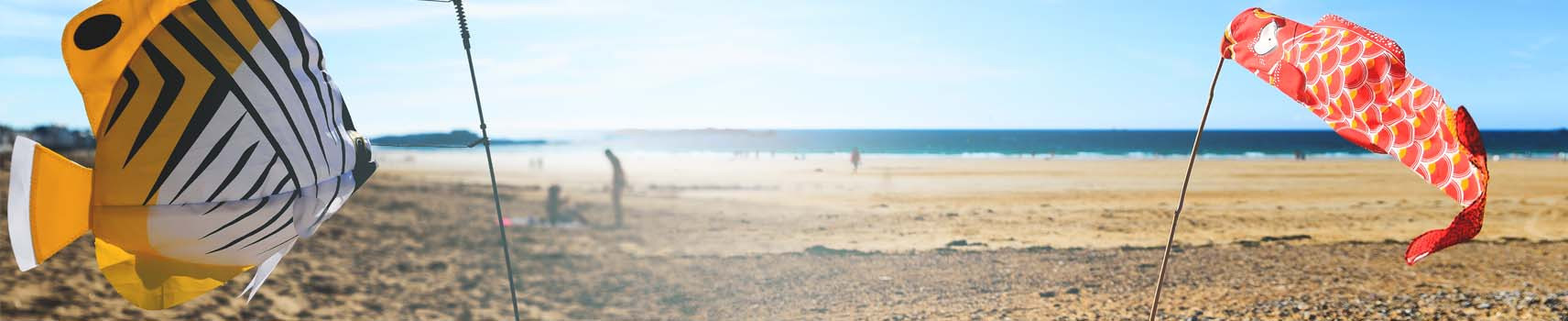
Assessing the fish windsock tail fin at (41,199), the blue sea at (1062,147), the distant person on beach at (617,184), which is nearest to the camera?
the fish windsock tail fin at (41,199)

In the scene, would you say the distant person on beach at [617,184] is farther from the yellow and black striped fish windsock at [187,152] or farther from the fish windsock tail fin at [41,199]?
the fish windsock tail fin at [41,199]

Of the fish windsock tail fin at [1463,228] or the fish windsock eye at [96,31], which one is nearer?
the fish windsock eye at [96,31]

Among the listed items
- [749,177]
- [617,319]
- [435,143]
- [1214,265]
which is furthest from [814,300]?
[749,177]

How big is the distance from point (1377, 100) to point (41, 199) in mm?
4001

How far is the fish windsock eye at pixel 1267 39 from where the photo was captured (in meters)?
3.39

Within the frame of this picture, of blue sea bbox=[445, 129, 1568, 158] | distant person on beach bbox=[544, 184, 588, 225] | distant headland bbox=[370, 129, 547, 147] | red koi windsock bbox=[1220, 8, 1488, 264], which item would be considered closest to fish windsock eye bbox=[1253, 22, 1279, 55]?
red koi windsock bbox=[1220, 8, 1488, 264]

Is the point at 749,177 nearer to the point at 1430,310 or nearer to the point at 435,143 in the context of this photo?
the point at 1430,310

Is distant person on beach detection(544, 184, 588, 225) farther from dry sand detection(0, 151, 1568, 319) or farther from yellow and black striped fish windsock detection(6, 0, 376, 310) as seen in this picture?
yellow and black striped fish windsock detection(6, 0, 376, 310)

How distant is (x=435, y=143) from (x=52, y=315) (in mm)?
4408

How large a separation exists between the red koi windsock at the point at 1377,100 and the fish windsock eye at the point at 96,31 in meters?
3.79

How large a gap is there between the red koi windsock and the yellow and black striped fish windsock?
3.44 m

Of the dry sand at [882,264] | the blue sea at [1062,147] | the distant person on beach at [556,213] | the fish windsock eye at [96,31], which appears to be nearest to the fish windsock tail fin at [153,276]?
the fish windsock eye at [96,31]

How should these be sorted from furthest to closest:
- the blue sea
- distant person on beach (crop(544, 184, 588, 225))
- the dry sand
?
1. the blue sea
2. distant person on beach (crop(544, 184, 588, 225))
3. the dry sand

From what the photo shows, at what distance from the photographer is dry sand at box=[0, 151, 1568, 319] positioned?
20.8ft
